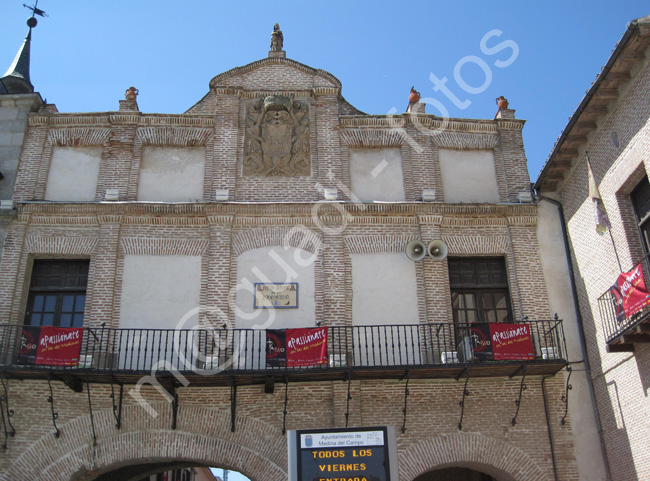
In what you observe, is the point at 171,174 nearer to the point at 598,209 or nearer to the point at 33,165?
the point at 33,165

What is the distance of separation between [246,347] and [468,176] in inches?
260

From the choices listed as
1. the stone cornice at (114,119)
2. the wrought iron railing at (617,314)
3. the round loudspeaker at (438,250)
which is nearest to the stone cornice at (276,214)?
the round loudspeaker at (438,250)

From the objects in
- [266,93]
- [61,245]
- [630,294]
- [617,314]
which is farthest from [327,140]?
[630,294]

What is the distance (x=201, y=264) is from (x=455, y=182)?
614cm

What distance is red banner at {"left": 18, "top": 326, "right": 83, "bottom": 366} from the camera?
12406mm

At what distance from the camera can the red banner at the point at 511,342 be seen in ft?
41.6

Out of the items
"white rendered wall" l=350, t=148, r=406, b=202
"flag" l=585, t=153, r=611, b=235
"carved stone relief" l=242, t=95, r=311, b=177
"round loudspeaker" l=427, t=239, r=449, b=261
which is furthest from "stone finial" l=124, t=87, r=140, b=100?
"flag" l=585, t=153, r=611, b=235

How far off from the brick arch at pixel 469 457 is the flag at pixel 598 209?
463 centimetres

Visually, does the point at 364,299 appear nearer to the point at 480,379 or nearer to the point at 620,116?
the point at 480,379

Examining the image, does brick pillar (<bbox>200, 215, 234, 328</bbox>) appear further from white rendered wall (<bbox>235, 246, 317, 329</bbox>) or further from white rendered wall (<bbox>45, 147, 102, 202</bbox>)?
white rendered wall (<bbox>45, 147, 102, 202</bbox>)

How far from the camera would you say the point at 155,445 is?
12734 mm

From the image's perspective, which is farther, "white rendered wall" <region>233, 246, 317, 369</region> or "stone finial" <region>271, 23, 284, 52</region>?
"stone finial" <region>271, 23, 284, 52</region>

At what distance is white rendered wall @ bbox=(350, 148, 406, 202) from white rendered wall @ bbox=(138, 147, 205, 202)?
3581 millimetres

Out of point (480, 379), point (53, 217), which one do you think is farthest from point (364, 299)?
point (53, 217)
